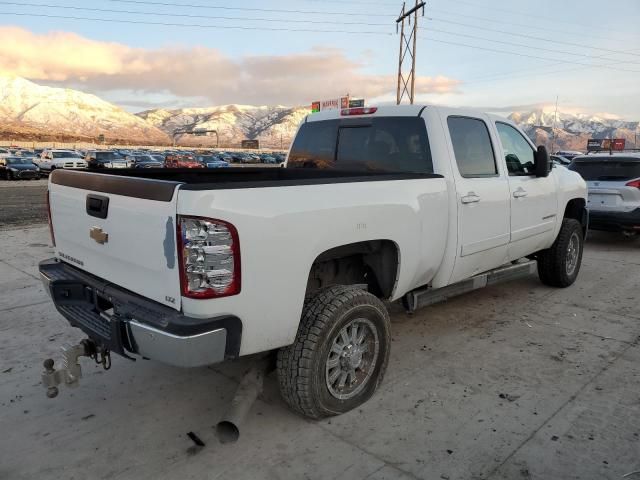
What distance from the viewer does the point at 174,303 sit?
8.25 feet

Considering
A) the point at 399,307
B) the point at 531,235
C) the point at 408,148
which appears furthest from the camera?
the point at 399,307

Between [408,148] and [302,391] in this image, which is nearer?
[302,391]

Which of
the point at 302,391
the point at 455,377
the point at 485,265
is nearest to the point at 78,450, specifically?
the point at 302,391

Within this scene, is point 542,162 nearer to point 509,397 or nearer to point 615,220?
point 509,397

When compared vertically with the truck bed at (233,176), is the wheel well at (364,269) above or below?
below

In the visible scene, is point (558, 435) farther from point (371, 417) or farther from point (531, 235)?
point (531, 235)

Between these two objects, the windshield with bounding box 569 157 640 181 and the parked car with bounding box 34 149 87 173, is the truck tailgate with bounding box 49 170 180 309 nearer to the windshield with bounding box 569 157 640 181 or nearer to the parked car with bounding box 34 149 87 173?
the windshield with bounding box 569 157 640 181

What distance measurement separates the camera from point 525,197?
485cm

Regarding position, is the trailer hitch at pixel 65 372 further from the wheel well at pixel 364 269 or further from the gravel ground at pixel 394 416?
the wheel well at pixel 364 269

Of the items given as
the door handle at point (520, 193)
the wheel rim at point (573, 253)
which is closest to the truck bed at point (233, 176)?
Result: the door handle at point (520, 193)

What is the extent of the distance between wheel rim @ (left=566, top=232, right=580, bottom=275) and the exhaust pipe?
4.46m

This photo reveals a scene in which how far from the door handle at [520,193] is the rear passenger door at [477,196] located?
0.56ft

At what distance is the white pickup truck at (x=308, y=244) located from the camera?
8.09 ft

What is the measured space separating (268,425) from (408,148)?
2.37 meters
